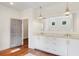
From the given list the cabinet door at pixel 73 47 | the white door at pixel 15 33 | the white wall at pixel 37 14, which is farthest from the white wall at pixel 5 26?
the cabinet door at pixel 73 47

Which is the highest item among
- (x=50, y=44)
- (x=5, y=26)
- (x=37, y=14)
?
(x=37, y=14)

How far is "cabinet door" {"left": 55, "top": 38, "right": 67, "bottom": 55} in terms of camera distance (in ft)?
11.0

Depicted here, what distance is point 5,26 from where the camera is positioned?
4719 millimetres

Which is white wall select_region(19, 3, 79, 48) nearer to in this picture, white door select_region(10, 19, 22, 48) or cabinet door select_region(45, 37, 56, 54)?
A: white door select_region(10, 19, 22, 48)

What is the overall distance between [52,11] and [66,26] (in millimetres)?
1125

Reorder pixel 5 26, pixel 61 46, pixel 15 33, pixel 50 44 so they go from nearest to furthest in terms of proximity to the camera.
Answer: pixel 61 46 → pixel 50 44 → pixel 5 26 → pixel 15 33

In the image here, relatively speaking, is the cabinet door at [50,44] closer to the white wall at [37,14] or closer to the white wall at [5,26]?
the white wall at [37,14]

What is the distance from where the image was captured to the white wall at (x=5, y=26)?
177 inches

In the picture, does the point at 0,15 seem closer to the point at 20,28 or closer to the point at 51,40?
the point at 20,28

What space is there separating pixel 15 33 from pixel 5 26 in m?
0.90

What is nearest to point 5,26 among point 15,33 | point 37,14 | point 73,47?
point 15,33

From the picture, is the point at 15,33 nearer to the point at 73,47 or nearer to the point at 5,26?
the point at 5,26

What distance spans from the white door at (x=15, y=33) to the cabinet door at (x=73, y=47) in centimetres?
343

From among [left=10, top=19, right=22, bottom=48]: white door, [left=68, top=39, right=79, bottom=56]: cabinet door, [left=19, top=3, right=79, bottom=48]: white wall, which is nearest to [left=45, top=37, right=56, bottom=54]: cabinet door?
[left=68, top=39, right=79, bottom=56]: cabinet door
